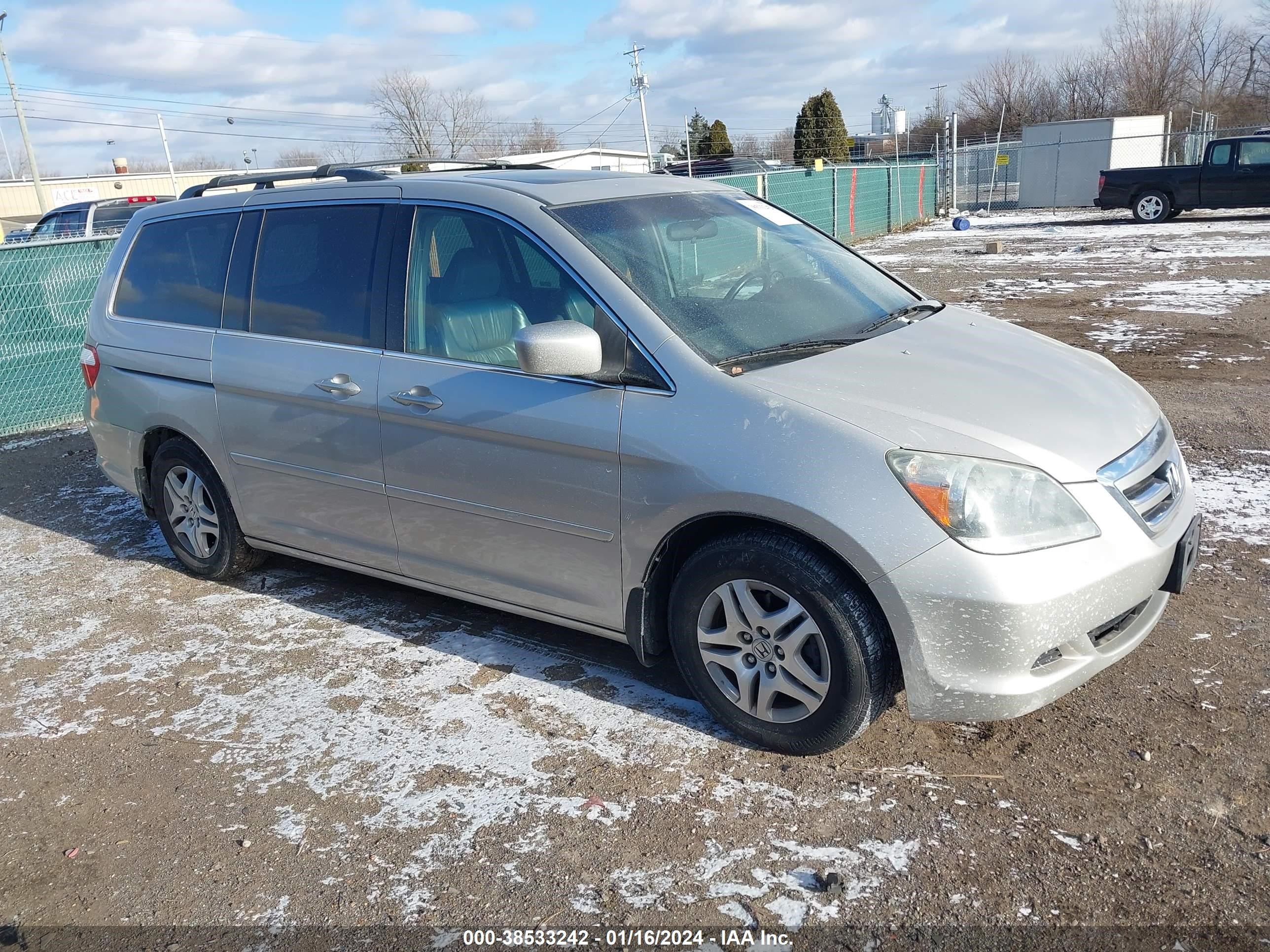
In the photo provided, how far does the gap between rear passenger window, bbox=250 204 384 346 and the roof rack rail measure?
316 mm

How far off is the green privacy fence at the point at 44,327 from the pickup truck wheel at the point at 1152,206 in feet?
75.4

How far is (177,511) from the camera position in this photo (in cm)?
517

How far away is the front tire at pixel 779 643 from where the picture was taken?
3002 millimetres

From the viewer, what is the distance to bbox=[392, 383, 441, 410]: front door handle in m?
3.78

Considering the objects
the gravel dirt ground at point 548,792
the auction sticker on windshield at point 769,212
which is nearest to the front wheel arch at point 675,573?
the gravel dirt ground at point 548,792

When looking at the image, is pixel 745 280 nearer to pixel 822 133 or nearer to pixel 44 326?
pixel 44 326

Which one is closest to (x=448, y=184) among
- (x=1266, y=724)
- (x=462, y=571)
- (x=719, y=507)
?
(x=462, y=571)

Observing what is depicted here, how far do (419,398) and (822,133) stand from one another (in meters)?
47.3

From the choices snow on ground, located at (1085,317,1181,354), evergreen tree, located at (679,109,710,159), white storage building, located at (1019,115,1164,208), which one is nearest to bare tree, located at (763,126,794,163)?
evergreen tree, located at (679,109,710,159)

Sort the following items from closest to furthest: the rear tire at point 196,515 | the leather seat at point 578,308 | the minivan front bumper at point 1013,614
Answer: the minivan front bumper at point 1013,614, the leather seat at point 578,308, the rear tire at point 196,515

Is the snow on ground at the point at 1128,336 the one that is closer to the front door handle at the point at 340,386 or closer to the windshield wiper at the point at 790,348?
the windshield wiper at the point at 790,348

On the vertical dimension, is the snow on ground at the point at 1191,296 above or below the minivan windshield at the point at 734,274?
below

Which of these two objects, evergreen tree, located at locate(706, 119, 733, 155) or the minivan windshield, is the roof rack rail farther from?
evergreen tree, located at locate(706, 119, 733, 155)

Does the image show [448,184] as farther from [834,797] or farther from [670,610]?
[834,797]
